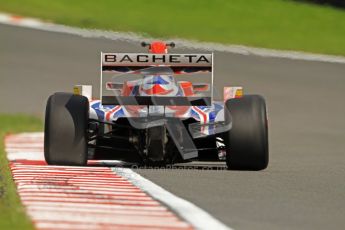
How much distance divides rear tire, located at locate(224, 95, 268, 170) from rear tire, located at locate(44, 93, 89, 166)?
142 centimetres

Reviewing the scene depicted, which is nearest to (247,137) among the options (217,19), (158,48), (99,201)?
(158,48)

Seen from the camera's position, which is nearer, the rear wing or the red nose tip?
the rear wing

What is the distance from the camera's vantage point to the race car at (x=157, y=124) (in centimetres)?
1153

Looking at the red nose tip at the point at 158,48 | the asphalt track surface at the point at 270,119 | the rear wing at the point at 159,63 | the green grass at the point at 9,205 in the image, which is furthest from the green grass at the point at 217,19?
the rear wing at the point at 159,63

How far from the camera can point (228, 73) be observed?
25.4 meters

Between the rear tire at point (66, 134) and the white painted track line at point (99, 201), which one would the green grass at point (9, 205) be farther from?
the rear tire at point (66, 134)

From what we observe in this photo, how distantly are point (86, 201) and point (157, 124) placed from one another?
→ 3902 mm

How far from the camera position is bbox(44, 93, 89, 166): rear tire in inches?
453

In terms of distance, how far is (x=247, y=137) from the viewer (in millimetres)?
11500

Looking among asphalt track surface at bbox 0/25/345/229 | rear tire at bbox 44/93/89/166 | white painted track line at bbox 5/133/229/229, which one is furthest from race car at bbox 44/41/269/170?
white painted track line at bbox 5/133/229/229

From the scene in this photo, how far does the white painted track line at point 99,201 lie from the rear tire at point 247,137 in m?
1.12

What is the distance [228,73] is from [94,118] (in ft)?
45.3

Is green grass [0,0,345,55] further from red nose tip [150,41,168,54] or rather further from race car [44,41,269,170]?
race car [44,41,269,170]

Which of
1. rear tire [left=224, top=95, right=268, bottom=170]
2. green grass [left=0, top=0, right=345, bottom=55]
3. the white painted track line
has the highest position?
green grass [left=0, top=0, right=345, bottom=55]
